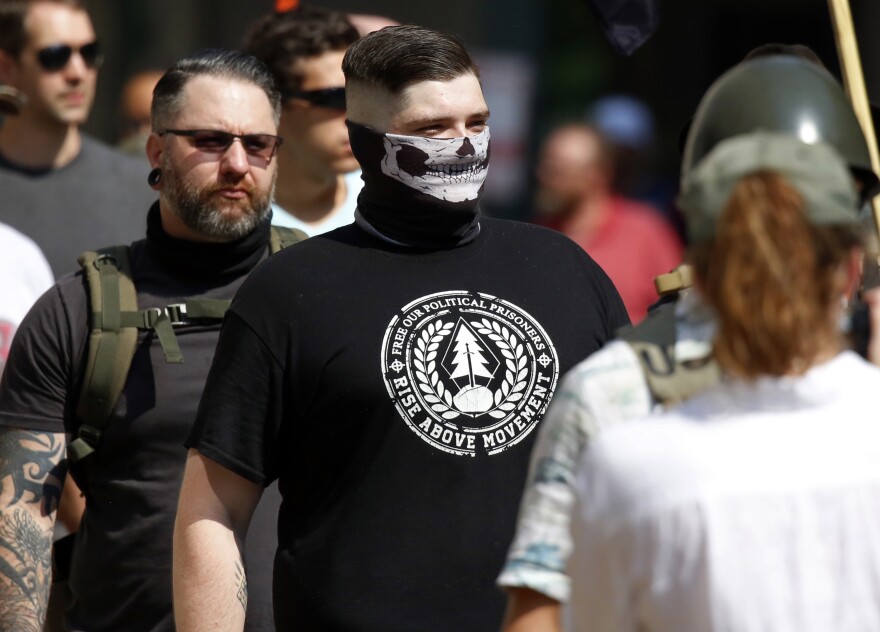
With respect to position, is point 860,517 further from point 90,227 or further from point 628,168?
point 628,168

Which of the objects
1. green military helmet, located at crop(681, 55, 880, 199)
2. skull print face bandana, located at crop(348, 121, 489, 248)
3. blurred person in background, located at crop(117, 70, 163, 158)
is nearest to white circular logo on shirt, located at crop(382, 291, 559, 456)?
skull print face bandana, located at crop(348, 121, 489, 248)

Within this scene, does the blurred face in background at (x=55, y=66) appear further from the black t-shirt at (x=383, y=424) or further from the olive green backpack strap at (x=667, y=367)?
the olive green backpack strap at (x=667, y=367)

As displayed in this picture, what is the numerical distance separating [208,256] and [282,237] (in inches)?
9.1

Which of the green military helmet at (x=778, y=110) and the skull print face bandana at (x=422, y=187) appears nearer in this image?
the green military helmet at (x=778, y=110)

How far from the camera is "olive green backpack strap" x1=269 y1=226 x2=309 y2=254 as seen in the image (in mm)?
4535

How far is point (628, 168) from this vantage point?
403 inches

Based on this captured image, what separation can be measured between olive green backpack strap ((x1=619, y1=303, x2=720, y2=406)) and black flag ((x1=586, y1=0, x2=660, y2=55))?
8.83 ft

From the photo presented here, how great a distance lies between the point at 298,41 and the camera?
5797 mm

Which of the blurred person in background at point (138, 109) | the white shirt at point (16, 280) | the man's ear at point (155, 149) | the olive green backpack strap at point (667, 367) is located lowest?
the blurred person in background at point (138, 109)

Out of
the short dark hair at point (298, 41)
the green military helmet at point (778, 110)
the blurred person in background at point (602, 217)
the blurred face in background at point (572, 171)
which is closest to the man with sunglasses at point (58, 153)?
the short dark hair at point (298, 41)

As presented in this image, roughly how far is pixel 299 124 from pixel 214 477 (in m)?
2.43

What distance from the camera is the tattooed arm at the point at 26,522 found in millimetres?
4148

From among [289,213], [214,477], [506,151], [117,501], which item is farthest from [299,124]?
[506,151]

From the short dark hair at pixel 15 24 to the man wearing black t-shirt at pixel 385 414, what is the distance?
3394 millimetres
